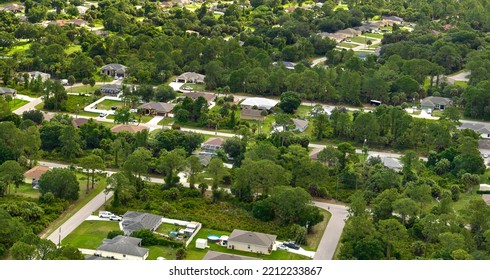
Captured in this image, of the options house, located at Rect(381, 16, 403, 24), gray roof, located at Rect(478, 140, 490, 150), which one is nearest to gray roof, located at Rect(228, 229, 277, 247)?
gray roof, located at Rect(478, 140, 490, 150)

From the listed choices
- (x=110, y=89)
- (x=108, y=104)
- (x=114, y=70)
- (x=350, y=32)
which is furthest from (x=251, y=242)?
(x=350, y=32)

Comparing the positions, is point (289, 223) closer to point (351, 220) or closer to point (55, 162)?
point (351, 220)

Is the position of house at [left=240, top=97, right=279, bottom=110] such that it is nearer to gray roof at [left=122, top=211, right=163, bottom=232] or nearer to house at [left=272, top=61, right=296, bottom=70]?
house at [left=272, top=61, right=296, bottom=70]

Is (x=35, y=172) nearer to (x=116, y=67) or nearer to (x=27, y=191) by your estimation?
(x=27, y=191)

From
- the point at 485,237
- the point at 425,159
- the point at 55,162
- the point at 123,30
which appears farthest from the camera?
the point at 123,30

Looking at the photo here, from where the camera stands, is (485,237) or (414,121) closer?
(485,237)

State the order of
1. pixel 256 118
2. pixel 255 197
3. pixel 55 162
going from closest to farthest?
1. pixel 255 197
2. pixel 55 162
3. pixel 256 118

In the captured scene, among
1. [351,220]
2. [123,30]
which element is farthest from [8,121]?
[123,30]
